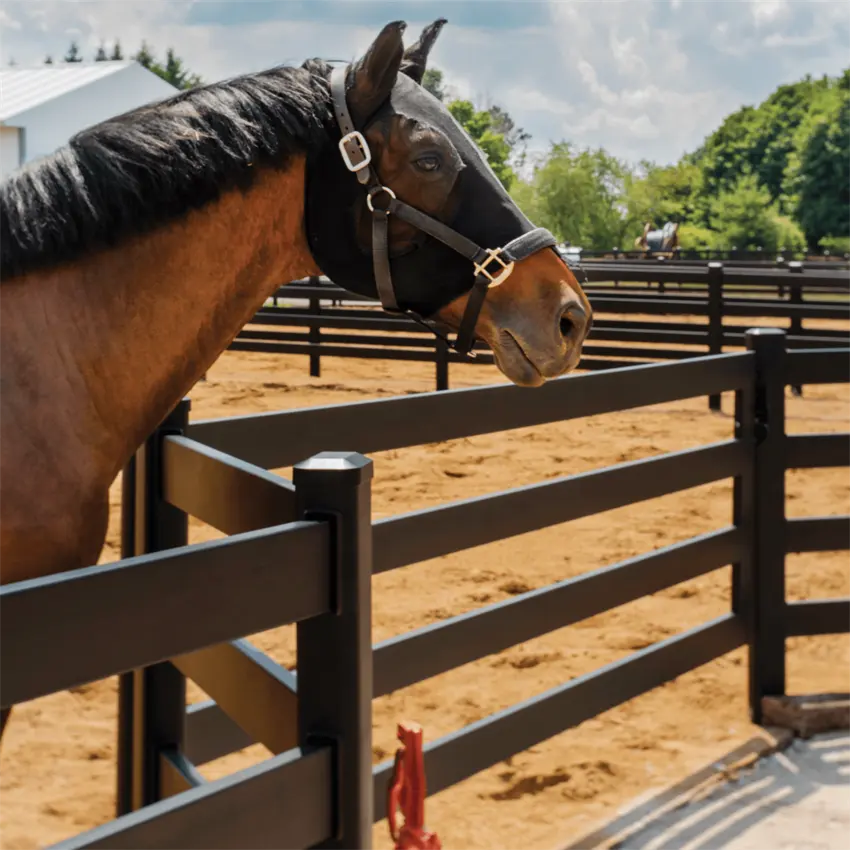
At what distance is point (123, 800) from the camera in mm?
2402

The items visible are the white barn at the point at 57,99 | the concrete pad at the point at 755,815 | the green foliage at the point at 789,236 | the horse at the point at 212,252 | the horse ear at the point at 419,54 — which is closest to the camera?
the horse at the point at 212,252

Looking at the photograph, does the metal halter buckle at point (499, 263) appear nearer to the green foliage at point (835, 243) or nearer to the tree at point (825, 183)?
the green foliage at point (835, 243)

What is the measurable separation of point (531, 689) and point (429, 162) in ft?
6.87

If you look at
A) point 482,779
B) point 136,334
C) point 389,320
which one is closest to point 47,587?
point 136,334

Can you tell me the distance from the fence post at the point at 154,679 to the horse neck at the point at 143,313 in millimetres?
114

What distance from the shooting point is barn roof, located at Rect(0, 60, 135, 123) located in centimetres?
3050

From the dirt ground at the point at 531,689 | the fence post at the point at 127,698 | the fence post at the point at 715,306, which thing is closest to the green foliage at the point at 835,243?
the fence post at the point at 715,306

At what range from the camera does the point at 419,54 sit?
2484 millimetres

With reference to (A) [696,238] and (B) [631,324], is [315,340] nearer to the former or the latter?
(B) [631,324]

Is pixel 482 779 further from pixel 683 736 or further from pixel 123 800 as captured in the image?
pixel 123 800

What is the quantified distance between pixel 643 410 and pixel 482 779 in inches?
281

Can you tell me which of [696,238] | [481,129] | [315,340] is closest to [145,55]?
[481,129]

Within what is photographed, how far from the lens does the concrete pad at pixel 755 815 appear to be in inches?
110

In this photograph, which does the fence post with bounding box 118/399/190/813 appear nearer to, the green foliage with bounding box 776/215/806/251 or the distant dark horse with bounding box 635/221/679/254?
the distant dark horse with bounding box 635/221/679/254
